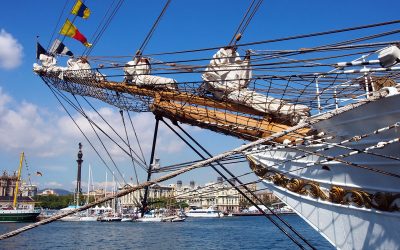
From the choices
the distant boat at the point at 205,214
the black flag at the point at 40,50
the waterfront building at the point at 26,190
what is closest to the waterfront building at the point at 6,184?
the waterfront building at the point at 26,190

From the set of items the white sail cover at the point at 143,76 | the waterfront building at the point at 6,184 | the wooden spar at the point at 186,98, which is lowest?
the wooden spar at the point at 186,98

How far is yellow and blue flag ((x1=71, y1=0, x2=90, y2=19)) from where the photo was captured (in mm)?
11031

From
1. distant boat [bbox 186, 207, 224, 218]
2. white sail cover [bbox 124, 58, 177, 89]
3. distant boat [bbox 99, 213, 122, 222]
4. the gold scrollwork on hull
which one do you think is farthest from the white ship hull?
distant boat [bbox 186, 207, 224, 218]

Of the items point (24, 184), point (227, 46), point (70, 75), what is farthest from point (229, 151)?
point (24, 184)

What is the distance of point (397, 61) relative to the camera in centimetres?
450

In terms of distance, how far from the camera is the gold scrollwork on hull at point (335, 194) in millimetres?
5133

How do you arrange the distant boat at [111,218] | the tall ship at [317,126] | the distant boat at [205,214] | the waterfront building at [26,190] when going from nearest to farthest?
the tall ship at [317,126], the distant boat at [111,218], the distant boat at [205,214], the waterfront building at [26,190]

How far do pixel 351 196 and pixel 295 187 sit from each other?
1.05 metres

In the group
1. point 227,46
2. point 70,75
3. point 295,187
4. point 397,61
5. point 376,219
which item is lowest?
point 376,219

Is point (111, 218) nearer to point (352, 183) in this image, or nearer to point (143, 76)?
point (143, 76)

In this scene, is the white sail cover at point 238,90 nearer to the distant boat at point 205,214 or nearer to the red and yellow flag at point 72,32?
the red and yellow flag at point 72,32

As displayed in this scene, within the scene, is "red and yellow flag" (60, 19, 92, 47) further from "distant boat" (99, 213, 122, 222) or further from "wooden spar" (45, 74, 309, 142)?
"distant boat" (99, 213, 122, 222)

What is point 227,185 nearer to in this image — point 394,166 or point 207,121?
point 207,121

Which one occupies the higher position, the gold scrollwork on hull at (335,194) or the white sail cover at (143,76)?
the white sail cover at (143,76)
